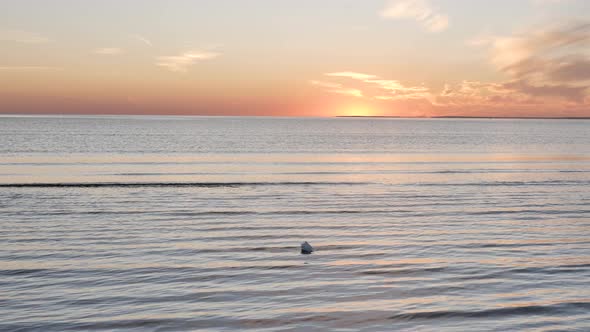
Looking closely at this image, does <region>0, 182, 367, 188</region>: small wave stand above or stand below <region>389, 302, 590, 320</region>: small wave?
below

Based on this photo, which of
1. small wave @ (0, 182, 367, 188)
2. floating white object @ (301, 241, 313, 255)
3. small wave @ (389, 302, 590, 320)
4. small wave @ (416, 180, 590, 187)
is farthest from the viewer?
small wave @ (416, 180, 590, 187)

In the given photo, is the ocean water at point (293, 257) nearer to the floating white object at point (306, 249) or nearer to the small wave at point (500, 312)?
the small wave at point (500, 312)

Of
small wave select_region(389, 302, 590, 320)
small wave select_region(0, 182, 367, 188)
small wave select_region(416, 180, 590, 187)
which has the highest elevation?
small wave select_region(416, 180, 590, 187)

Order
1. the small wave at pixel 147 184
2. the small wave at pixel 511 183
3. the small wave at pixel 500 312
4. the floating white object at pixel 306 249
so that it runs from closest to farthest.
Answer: the small wave at pixel 500 312, the floating white object at pixel 306 249, the small wave at pixel 147 184, the small wave at pixel 511 183

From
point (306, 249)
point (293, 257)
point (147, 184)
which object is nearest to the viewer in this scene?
point (293, 257)

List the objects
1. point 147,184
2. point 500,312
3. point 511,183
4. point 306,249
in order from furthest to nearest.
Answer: point 511,183, point 147,184, point 306,249, point 500,312

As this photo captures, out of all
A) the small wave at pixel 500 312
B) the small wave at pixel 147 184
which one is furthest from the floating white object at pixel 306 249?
the small wave at pixel 147 184

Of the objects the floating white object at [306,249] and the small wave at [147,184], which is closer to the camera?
the floating white object at [306,249]

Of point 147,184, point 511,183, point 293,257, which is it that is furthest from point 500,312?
point 147,184

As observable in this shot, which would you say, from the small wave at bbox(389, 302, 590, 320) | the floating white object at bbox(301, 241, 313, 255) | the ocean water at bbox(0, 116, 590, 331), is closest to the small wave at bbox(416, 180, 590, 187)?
the ocean water at bbox(0, 116, 590, 331)

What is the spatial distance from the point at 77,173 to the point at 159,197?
16383 millimetres

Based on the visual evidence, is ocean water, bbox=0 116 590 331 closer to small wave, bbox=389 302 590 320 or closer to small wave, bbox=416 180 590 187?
small wave, bbox=389 302 590 320

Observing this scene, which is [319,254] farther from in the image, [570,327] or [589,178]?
[589,178]

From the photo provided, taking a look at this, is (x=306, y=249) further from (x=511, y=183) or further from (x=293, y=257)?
(x=511, y=183)
